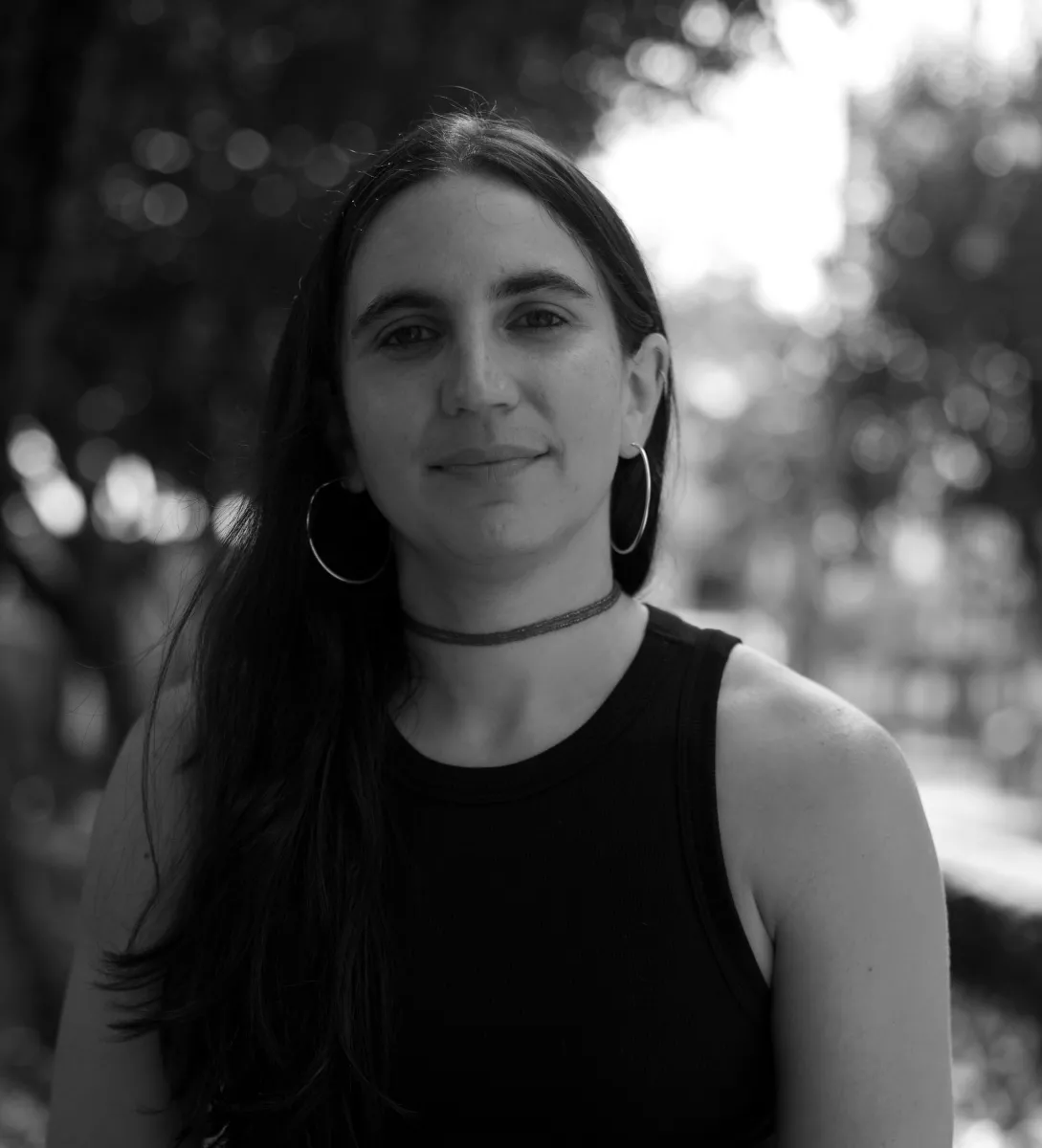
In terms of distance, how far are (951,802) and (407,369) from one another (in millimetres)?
14833

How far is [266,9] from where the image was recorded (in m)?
5.17

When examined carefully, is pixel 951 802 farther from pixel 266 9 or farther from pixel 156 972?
pixel 156 972

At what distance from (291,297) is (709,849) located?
4.63m

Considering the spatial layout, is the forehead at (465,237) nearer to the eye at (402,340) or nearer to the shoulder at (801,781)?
the eye at (402,340)

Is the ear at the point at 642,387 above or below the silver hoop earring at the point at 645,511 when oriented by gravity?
above

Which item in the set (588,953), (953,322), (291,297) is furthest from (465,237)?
(953,322)

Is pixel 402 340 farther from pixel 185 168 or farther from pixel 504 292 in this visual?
pixel 185 168

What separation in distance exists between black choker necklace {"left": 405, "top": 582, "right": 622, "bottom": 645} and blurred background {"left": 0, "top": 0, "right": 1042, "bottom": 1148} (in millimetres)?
496

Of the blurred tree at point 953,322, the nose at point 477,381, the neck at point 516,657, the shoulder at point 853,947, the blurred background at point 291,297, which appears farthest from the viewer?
the blurred tree at point 953,322

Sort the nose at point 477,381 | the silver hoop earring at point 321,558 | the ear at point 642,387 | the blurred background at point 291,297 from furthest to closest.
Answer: the blurred background at point 291,297 < the silver hoop earring at point 321,558 < the ear at point 642,387 < the nose at point 477,381

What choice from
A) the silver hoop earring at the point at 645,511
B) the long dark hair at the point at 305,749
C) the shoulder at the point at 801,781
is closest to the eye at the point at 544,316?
the long dark hair at the point at 305,749

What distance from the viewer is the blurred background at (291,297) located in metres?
4.43

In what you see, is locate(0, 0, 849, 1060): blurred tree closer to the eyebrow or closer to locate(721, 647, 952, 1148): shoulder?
the eyebrow

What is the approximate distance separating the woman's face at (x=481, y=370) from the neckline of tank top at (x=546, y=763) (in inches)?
8.9
